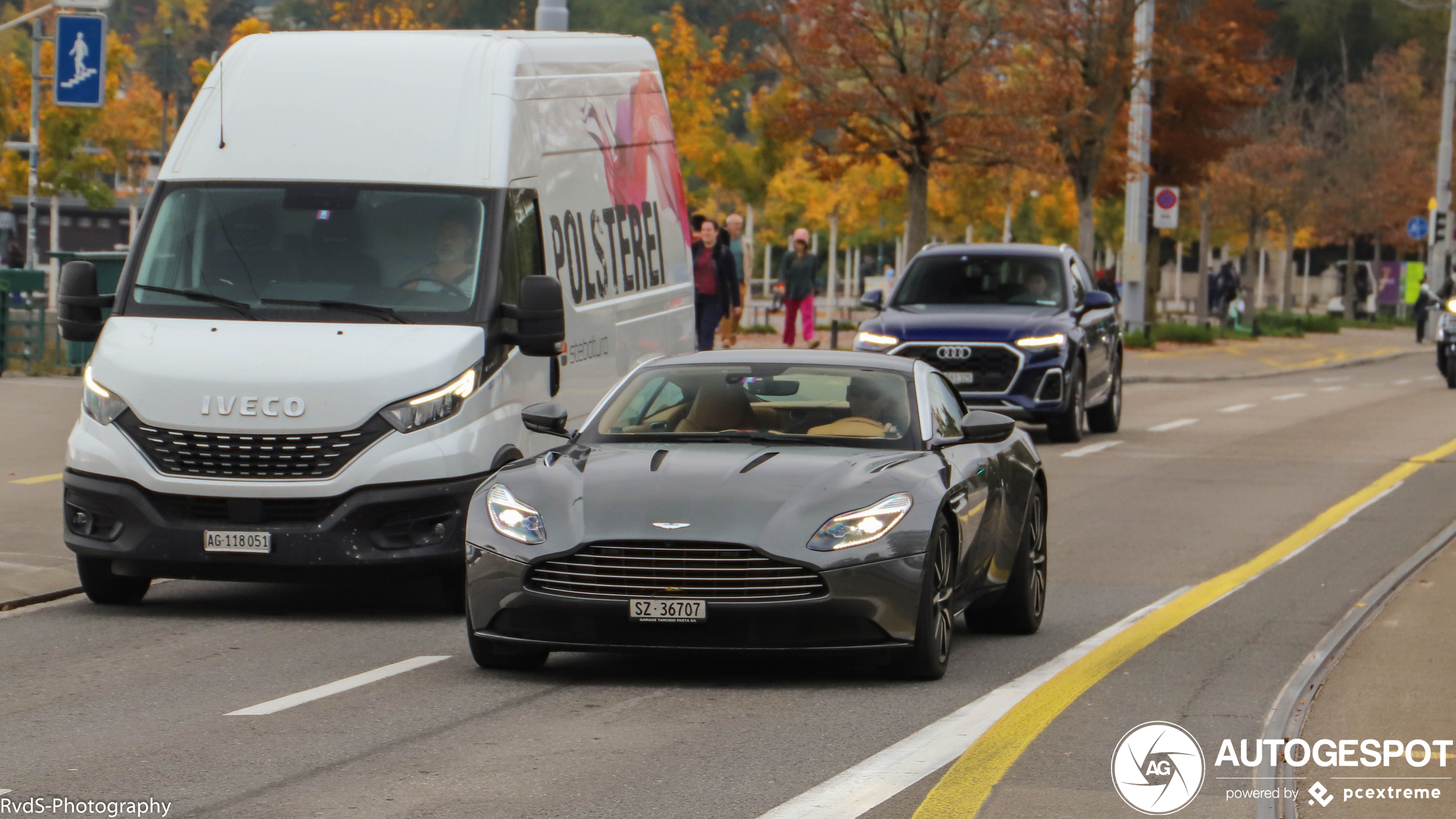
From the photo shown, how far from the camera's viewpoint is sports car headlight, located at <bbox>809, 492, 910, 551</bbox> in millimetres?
8039

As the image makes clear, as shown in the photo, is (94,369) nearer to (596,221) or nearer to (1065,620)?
(596,221)

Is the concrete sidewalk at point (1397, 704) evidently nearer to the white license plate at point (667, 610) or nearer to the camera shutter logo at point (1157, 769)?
the camera shutter logo at point (1157, 769)

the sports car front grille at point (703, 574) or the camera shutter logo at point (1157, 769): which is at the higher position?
the sports car front grille at point (703, 574)

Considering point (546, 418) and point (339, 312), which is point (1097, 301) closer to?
point (339, 312)

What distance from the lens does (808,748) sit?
6.98 m

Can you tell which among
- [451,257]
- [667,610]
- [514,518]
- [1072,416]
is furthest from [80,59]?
[667,610]

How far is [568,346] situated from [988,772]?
5.77 metres

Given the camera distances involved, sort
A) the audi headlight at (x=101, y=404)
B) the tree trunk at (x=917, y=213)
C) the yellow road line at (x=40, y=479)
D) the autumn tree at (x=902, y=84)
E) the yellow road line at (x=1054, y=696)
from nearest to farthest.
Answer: the yellow road line at (x=1054, y=696)
the audi headlight at (x=101, y=404)
the yellow road line at (x=40, y=479)
the autumn tree at (x=902, y=84)
the tree trunk at (x=917, y=213)

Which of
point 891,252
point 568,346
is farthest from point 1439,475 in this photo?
point 891,252

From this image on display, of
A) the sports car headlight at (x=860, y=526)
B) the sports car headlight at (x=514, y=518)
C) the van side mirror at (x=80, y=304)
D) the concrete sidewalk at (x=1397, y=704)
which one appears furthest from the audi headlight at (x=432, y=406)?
the concrete sidewalk at (x=1397, y=704)

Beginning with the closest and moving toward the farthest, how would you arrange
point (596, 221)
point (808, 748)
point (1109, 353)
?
point (808, 748), point (596, 221), point (1109, 353)

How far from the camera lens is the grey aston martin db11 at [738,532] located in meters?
7.96

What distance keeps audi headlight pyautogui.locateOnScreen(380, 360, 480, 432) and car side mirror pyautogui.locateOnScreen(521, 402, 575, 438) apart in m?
0.86

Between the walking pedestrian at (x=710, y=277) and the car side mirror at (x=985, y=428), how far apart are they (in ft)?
44.9
